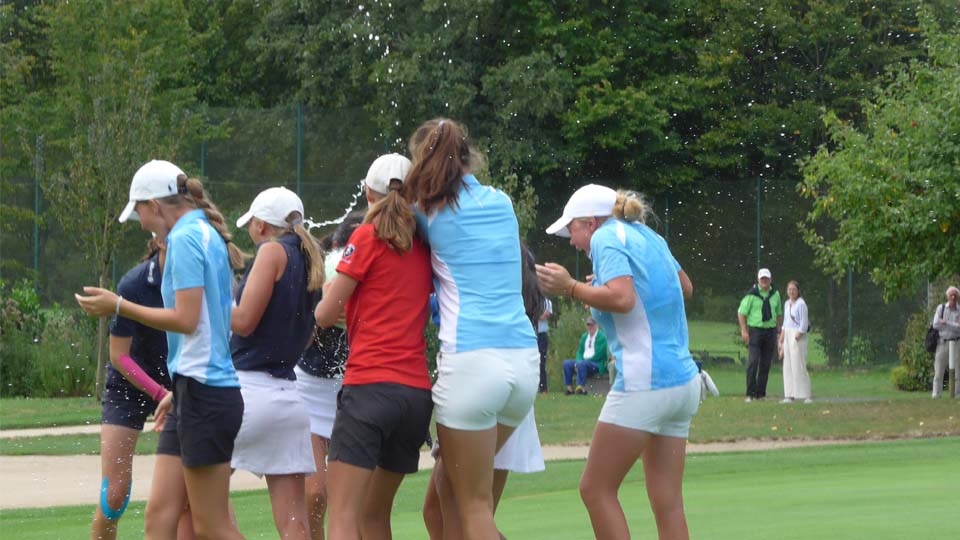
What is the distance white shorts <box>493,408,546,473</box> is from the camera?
7121 millimetres

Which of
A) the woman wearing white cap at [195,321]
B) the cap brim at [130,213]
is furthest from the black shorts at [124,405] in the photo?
the cap brim at [130,213]

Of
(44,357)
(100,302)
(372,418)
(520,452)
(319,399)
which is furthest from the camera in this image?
(44,357)

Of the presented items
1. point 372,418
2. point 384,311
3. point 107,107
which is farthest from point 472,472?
point 107,107

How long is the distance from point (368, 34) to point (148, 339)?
93.9 ft

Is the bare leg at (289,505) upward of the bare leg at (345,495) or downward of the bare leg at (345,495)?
downward

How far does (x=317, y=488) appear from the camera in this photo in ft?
24.8

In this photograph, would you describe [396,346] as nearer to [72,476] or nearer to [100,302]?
[100,302]

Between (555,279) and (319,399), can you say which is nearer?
(555,279)

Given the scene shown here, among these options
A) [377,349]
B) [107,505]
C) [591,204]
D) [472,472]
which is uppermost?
[591,204]

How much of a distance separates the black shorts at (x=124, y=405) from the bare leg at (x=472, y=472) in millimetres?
2324

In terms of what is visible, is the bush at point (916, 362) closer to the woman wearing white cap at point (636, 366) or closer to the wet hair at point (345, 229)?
the wet hair at point (345, 229)

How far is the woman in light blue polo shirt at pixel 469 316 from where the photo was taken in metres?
5.68

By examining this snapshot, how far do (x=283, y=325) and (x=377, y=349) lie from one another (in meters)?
1.13

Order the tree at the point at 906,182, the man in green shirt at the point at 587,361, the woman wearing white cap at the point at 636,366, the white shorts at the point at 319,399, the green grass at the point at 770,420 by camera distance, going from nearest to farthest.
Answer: the woman wearing white cap at the point at 636,366
the white shorts at the point at 319,399
the green grass at the point at 770,420
the tree at the point at 906,182
the man in green shirt at the point at 587,361
